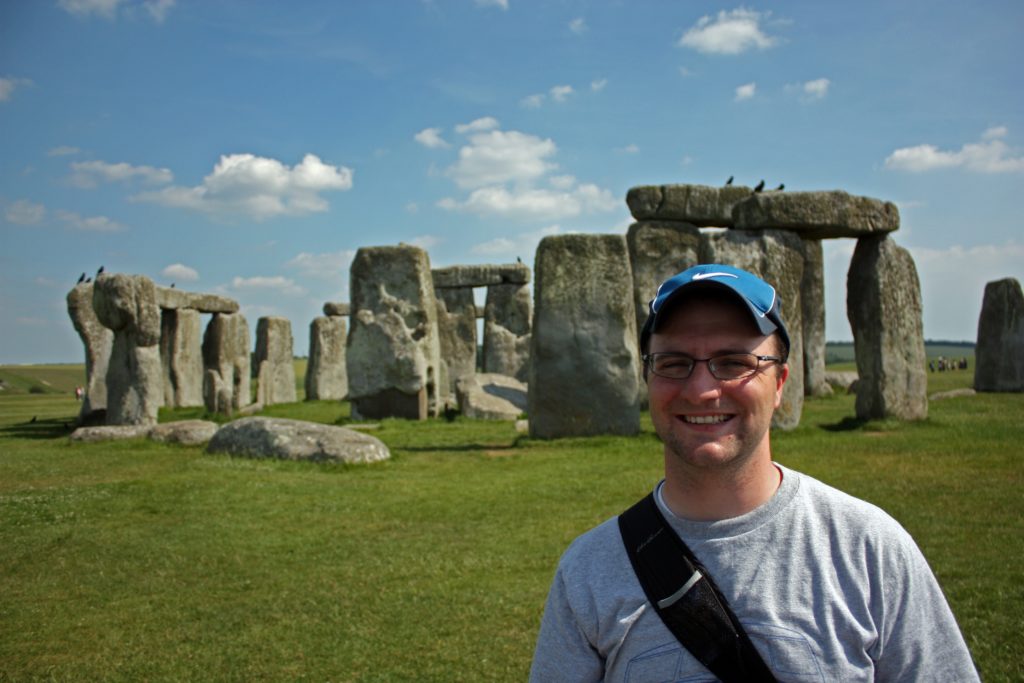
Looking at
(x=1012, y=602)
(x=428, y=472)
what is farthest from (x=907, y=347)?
(x=1012, y=602)

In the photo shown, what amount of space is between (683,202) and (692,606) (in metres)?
16.0

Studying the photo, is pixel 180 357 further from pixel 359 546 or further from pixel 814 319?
pixel 359 546

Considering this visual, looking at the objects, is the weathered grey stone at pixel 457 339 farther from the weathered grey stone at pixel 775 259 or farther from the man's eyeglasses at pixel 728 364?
the man's eyeglasses at pixel 728 364

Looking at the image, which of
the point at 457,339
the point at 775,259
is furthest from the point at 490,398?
the point at 457,339

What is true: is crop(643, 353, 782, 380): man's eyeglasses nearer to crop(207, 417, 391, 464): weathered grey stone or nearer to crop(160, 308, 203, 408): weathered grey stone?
crop(207, 417, 391, 464): weathered grey stone

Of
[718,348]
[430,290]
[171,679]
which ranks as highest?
[430,290]

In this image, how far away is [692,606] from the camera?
5.41 feet

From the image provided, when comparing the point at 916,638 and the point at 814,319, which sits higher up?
the point at 814,319

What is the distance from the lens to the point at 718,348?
183 centimetres

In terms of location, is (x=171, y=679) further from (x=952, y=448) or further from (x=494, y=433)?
(x=494, y=433)

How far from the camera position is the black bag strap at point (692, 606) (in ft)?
5.29

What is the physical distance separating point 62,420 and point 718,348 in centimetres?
1699

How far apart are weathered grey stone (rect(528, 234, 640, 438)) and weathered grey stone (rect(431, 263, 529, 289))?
43.9 feet

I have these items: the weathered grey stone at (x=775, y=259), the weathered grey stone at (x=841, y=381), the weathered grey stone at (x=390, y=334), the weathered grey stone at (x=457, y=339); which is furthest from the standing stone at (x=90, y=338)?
the weathered grey stone at (x=841, y=381)
